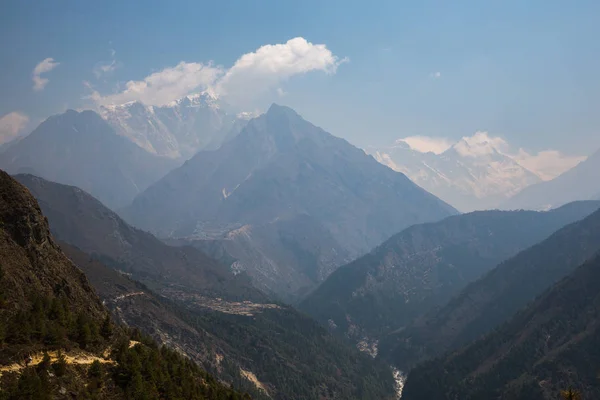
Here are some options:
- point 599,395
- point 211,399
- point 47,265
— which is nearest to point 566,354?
point 599,395

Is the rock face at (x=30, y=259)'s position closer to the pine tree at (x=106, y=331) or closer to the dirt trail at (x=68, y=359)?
the pine tree at (x=106, y=331)

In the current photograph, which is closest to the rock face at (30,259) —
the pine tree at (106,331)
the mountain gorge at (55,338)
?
the mountain gorge at (55,338)

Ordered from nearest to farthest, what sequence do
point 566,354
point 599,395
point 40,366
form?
point 40,366 → point 599,395 → point 566,354

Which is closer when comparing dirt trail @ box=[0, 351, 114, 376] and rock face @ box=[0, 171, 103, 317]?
dirt trail @ box=[0, 351, 114, 376]

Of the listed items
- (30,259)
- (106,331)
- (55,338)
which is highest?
(30,259)

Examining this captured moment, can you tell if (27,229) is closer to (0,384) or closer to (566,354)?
(0,384)

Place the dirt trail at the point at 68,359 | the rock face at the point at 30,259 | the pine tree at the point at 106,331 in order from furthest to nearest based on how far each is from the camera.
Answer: the pine tree at the point at 106,331 → the rock face at the point at 30,259 → the dirt trail at the point at 68,359

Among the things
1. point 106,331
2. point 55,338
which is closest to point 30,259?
point 106,331

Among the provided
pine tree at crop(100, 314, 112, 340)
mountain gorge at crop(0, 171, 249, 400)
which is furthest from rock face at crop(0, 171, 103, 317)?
pine tree at crop(100, 314, 112, 340)

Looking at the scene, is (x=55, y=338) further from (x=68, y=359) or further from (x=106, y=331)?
(x=106, y=331)

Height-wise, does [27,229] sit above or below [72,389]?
above

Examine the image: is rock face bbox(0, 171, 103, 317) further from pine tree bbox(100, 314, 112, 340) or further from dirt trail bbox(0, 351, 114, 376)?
dirt trail bbox(0, 351, 114, 376)
